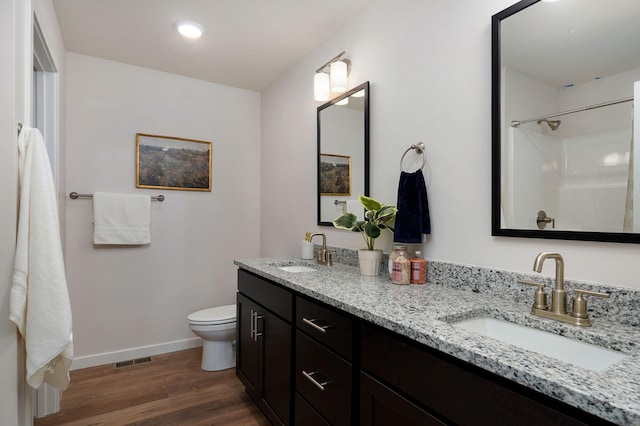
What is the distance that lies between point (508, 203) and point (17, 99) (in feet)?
5.93

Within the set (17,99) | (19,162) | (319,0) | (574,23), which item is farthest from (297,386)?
(319,0)

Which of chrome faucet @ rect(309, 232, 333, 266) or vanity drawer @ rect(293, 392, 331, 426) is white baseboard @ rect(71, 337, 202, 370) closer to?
chrome faucet @ rect(309, 232, 333, 266)

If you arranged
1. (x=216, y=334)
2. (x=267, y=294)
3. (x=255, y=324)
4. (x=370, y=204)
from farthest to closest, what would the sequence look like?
(x=216, y=334) < (x=255, y=324) < (x=267, y=294) < (x=370, y=204)

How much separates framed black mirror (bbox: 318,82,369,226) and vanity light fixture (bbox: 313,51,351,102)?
2.5 inches

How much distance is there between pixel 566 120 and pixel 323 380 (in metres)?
1.23

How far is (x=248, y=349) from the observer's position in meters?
2.06

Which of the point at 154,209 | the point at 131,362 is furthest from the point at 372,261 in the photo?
the point at 131,362

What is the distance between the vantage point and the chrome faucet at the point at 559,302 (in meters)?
0.97

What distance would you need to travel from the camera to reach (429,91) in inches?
63.2

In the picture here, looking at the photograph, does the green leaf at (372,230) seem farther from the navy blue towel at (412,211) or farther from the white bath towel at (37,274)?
the white bath towel at (37,274)

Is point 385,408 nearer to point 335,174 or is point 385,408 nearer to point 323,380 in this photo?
point 323,380

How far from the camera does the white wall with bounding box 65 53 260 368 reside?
2.61 meters

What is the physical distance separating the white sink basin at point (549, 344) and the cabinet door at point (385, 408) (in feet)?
0.95

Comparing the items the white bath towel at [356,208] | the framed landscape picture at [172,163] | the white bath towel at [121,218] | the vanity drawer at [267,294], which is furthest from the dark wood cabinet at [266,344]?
the framed landscape picture at [172,163]
